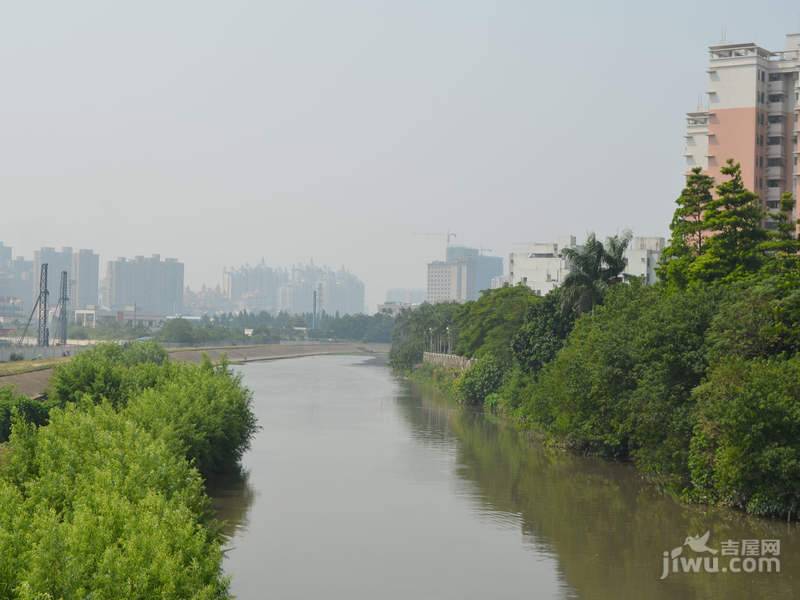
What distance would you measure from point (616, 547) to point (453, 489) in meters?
8.88

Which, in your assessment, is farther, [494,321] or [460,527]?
[494,321]

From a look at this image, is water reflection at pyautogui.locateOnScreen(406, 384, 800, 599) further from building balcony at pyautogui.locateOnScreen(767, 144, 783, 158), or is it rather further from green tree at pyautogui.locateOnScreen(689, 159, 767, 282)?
building balcony at pyautogui.locateOnScreen(767, 144, 783, 158)

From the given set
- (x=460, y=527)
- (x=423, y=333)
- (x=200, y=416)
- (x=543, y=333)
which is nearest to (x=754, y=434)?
(x=460, y=527)

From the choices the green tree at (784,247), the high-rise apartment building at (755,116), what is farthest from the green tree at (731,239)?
the high-rise apartment building at (755,116)

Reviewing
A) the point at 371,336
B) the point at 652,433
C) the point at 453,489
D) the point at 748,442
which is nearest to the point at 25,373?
the point at 453,489

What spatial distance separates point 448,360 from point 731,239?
167ft

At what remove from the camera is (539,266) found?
12019 cm

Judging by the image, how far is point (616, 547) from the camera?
89.4 ft

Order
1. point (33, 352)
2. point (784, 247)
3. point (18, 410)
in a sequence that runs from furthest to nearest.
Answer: point (33, 352)
point (784, 247)
point (18, 410)

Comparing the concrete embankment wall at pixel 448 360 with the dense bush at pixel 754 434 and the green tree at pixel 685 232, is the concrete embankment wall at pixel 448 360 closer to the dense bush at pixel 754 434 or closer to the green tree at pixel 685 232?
the green tree at pixel 685 232

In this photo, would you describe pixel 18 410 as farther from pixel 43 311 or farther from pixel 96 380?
pixel 43 311

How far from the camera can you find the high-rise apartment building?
70.2 m

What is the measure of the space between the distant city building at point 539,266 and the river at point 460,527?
234 ft

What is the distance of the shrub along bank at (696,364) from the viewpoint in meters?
27.9
